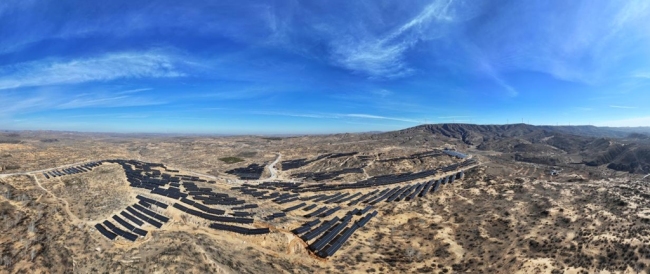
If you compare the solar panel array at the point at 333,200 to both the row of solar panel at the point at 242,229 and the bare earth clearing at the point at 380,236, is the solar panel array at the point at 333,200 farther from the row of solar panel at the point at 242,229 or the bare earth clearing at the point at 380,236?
the row of solar panel at the point at 242,229

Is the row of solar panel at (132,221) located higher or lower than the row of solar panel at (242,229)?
higher

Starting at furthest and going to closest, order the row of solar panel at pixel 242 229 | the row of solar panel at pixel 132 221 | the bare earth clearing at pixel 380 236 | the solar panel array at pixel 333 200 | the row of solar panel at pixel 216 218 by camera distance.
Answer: the row of solar panel at pixel 216 218
the solar panel array at pixel 333 200
the row of solar panel at pixel 242 229
the row of solar panel at pixel 132 221
the bare earth clearing at pixel 380 236

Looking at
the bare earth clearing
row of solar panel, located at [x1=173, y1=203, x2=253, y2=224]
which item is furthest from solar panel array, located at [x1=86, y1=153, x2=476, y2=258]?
the bare earth clearing

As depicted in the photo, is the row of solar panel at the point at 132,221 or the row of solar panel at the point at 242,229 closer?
the row of solar panel at the point at 132,221

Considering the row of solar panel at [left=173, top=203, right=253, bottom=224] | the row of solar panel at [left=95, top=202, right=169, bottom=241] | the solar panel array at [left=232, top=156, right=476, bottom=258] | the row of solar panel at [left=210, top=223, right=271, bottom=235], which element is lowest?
the solar panel array at [left=232, top=156, right=476, bottom=258]

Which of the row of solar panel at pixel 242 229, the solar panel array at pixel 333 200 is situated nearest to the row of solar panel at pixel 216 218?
the row of solar panel at pixel 242 229

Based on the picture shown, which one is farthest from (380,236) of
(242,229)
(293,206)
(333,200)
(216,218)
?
(216,218)

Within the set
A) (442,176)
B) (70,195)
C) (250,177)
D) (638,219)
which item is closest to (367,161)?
(442,176)

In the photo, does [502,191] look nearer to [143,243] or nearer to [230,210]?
[230,210]

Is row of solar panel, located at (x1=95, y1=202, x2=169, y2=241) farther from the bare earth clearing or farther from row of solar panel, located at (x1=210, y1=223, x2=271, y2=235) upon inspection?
row of solar panel, located at (x1=210, y1=223, x2=271, y2=235)

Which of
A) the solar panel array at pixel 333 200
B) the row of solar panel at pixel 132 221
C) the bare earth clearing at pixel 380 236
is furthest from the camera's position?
the solar panel array at pixel 333 200

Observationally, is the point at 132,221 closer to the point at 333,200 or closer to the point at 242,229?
the point at 242,229
